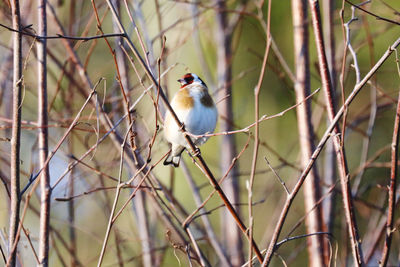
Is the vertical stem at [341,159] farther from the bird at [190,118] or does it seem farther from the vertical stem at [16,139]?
the bird at [190,118]

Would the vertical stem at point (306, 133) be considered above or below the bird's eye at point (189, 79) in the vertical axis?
below

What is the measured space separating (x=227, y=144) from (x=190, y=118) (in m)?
1.28

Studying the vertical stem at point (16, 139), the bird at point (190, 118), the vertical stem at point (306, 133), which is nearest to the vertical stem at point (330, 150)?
the vertical stem at point (306, 133)

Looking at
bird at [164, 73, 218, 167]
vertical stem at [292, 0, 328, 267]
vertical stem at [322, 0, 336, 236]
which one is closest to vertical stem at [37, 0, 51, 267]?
bird at [164, 73, 218, 167]

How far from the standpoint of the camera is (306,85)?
2.67 metres

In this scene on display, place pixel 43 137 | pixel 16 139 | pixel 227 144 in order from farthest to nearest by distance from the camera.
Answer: pixel 227 144 → pixel 43 137 → pixel 16 139

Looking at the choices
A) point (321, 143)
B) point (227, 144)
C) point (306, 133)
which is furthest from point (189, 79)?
point (321, 143)

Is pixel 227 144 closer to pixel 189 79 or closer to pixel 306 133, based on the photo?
pixel 189 79

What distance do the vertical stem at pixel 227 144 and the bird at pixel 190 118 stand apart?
2.14 ft

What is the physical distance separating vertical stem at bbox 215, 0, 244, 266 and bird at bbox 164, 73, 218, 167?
0.65m

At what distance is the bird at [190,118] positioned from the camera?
2.89 m

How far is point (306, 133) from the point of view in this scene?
2.52 metres

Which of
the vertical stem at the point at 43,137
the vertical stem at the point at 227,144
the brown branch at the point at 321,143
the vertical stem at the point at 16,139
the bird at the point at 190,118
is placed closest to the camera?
the brown branch at the point at 321,143

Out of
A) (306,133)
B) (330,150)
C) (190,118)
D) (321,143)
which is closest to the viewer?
(321,143)
